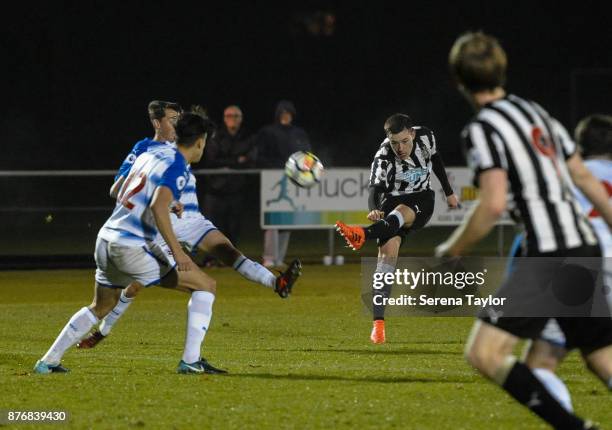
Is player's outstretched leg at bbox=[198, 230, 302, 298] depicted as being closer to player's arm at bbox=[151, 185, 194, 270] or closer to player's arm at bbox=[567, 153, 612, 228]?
player's arm at bbox=[151, 185, 194, 270]

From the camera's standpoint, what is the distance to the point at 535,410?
5105 mm

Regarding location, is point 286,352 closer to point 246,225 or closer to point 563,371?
point 563,371

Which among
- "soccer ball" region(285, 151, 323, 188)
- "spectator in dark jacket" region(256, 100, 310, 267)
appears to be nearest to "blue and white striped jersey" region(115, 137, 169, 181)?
"soccer ball" region(285, 151, 323, 188)

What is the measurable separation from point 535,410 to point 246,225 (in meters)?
18.7

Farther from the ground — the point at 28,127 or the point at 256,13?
the point at 256,13

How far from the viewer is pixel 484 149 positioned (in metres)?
5.12

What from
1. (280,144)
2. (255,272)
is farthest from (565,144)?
(280,144)

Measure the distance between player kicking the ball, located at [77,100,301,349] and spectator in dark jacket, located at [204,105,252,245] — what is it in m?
7.77

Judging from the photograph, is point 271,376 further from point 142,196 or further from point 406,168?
point 406,168

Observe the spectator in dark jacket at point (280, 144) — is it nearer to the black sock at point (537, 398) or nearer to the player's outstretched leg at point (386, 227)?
the player's outstretched leg at point (386, 227)

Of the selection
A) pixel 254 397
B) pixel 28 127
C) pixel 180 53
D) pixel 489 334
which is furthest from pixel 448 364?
pixel 180 53

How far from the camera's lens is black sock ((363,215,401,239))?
420 inches

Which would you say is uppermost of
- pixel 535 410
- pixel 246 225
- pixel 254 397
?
pixel 535 410

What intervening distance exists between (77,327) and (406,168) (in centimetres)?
356
